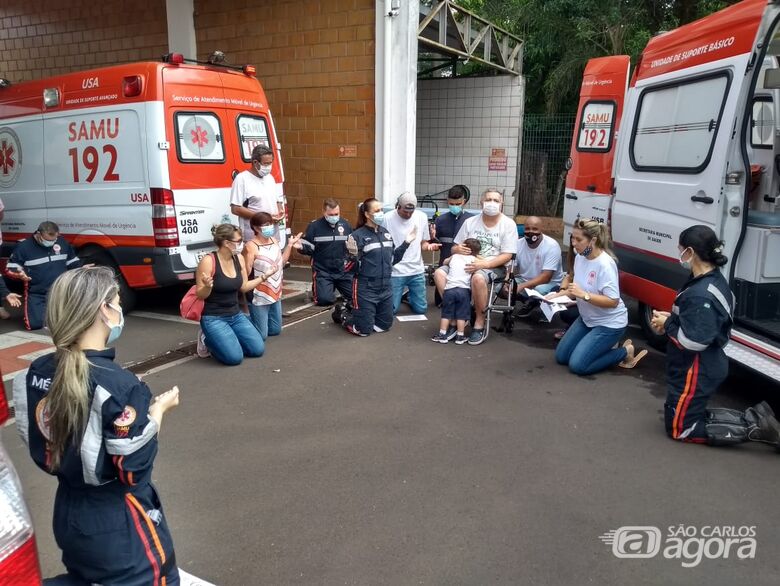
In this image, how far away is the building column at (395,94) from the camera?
338 inches

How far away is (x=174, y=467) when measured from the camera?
3809mm

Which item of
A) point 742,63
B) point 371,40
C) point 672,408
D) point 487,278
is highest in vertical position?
point 371,40

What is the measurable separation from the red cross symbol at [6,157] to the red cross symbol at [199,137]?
2.50 meters

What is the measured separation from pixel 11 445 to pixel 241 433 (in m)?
1.45

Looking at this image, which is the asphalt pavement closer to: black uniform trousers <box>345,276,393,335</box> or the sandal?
the sandal

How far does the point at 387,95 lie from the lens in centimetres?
877

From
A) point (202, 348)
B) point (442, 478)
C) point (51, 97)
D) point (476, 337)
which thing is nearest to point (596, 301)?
point (476, 337)

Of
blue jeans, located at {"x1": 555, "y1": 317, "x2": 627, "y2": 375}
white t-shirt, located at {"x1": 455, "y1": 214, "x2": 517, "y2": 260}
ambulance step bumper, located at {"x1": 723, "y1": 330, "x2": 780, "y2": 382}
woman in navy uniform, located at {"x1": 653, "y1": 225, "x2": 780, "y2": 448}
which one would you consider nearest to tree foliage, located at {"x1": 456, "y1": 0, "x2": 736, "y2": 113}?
white t-shirt, located at {"x1": 455, "y1": 214, "x2": 517, "y2": 260}

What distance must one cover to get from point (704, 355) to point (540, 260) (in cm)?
297

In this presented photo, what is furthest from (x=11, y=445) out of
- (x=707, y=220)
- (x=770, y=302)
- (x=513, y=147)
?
(x=513, y=147)

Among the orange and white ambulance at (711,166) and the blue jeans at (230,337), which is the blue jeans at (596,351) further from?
the blue jeans at (230,337)

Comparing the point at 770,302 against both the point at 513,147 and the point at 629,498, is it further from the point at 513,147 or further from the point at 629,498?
the point at 513,147

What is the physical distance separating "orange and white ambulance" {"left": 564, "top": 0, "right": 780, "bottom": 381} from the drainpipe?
3.52m

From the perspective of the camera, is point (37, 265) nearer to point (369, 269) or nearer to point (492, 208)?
point (369, 269)
